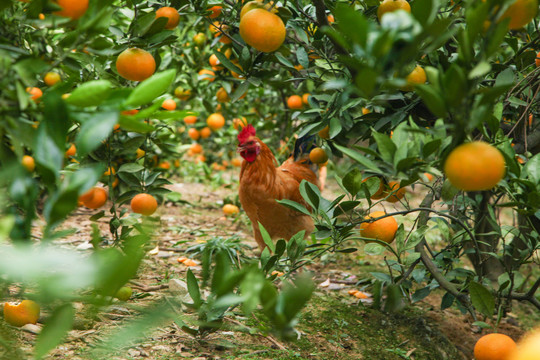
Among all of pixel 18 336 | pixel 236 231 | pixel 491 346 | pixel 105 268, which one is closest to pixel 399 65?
pixel 105 268

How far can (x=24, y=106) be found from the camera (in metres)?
0.57

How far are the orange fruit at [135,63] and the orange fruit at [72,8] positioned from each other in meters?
0.37

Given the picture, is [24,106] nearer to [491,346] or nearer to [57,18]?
[57,18]

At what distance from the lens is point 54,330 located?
0.52 m

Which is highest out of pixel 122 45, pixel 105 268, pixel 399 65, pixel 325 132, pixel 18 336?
pixel 399 65

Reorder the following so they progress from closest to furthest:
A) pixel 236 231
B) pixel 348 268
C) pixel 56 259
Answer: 1. pixel 56 259
2. pixel 348 268
3. pixel 236 231

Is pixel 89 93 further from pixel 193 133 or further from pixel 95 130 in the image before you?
pixel 193 133

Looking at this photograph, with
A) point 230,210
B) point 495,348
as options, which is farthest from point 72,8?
point 230,210

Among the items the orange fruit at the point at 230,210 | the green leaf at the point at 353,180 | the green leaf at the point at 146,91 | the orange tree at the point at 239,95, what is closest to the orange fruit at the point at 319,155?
the orange tree at the point at 239,95

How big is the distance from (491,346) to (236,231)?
2.42 m

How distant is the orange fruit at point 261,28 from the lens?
1105 millimetres

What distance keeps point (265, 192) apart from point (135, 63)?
5.12 feet

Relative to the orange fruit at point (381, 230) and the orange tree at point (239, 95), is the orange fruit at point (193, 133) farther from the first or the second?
the orange fruit at point (381, 230)

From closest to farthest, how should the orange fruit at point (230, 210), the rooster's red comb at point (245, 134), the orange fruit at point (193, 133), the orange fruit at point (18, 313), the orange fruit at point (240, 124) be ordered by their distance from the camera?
the orange fruit at point (18, 313) → the rooster's red comb at point (245, 134) → the orange fruit at point (240, 124) → the orange fruit at point (230, 210) → the orange fruit at point (193, 133)
